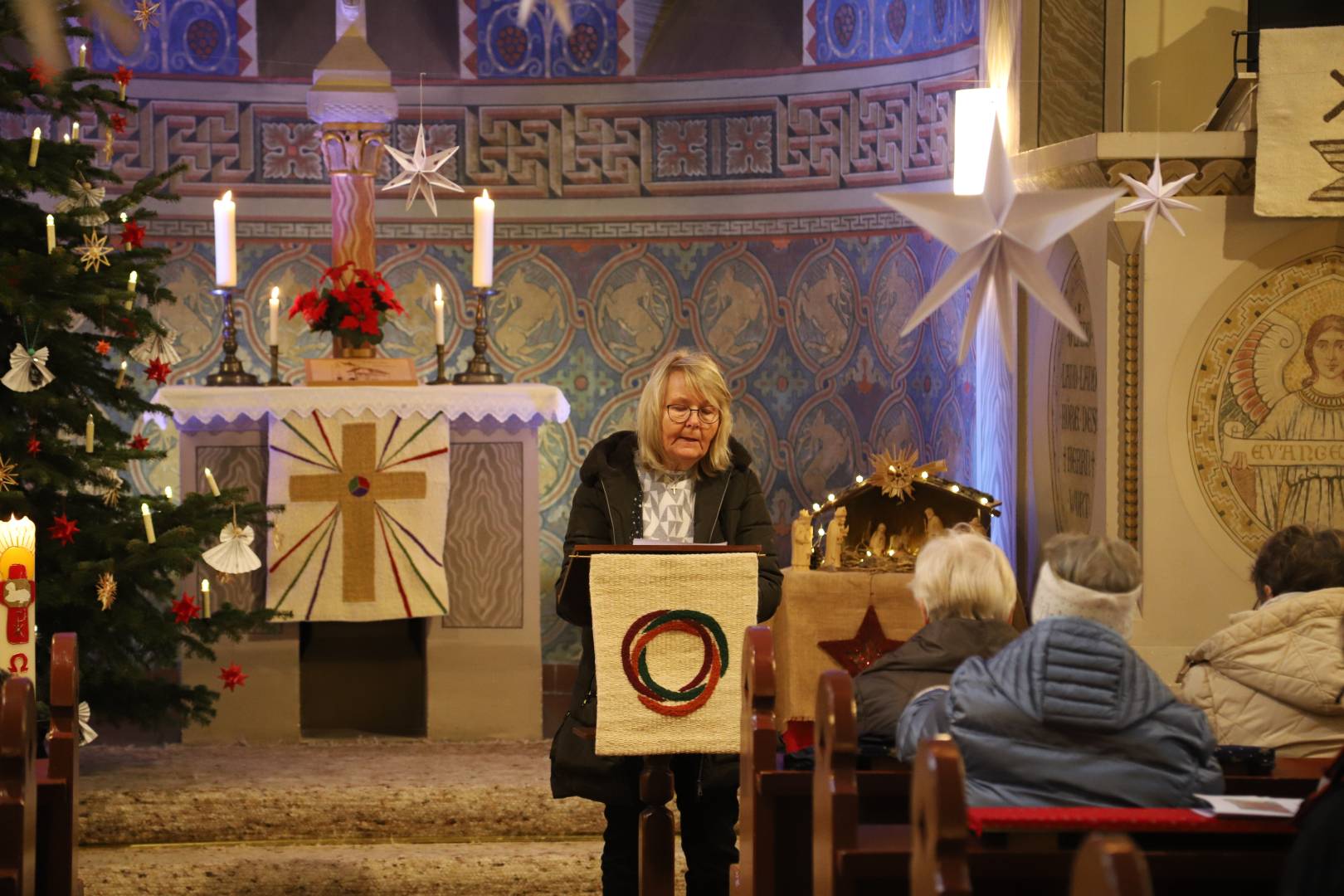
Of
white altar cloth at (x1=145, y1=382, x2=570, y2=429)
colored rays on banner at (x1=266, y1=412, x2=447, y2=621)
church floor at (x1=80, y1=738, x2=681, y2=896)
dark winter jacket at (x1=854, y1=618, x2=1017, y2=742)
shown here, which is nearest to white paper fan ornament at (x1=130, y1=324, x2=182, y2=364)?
white altar cloth at (x1=145, y1=382, x2=570, y2=429)

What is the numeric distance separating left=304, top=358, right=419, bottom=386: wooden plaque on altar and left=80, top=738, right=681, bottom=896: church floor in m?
1.47

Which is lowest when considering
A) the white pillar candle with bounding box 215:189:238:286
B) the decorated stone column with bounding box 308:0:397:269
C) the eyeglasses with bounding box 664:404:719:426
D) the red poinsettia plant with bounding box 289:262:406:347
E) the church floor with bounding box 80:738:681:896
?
the church floor with bounding box 80:738:681:896

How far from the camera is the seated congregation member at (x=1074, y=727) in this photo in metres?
2.75

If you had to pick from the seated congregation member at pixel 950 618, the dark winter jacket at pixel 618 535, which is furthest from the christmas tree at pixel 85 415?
the seated congregation member at pixel 950 618

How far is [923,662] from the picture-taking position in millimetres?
3359

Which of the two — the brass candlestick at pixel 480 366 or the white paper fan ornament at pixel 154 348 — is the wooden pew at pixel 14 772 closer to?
the white paper fan ornament at pixel 154 348

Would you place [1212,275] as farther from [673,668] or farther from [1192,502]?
[673,668]

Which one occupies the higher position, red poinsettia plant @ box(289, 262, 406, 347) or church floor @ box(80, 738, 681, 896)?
red poinsettia plant @ box(289, 262, 406, 347)

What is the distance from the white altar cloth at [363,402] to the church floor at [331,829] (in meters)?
1.32

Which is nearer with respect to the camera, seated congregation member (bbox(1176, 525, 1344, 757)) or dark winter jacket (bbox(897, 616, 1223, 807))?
dark winter jacket (bbox(897, 616, 1223, 807))

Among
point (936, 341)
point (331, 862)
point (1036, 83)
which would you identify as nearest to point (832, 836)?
point (331, 862)

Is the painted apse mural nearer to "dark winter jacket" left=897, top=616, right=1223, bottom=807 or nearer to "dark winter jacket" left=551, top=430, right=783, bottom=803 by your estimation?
"dark winter jacket" left=551, top=430, right=783, bottom=803

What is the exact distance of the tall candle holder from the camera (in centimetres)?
648

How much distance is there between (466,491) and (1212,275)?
114 inches
